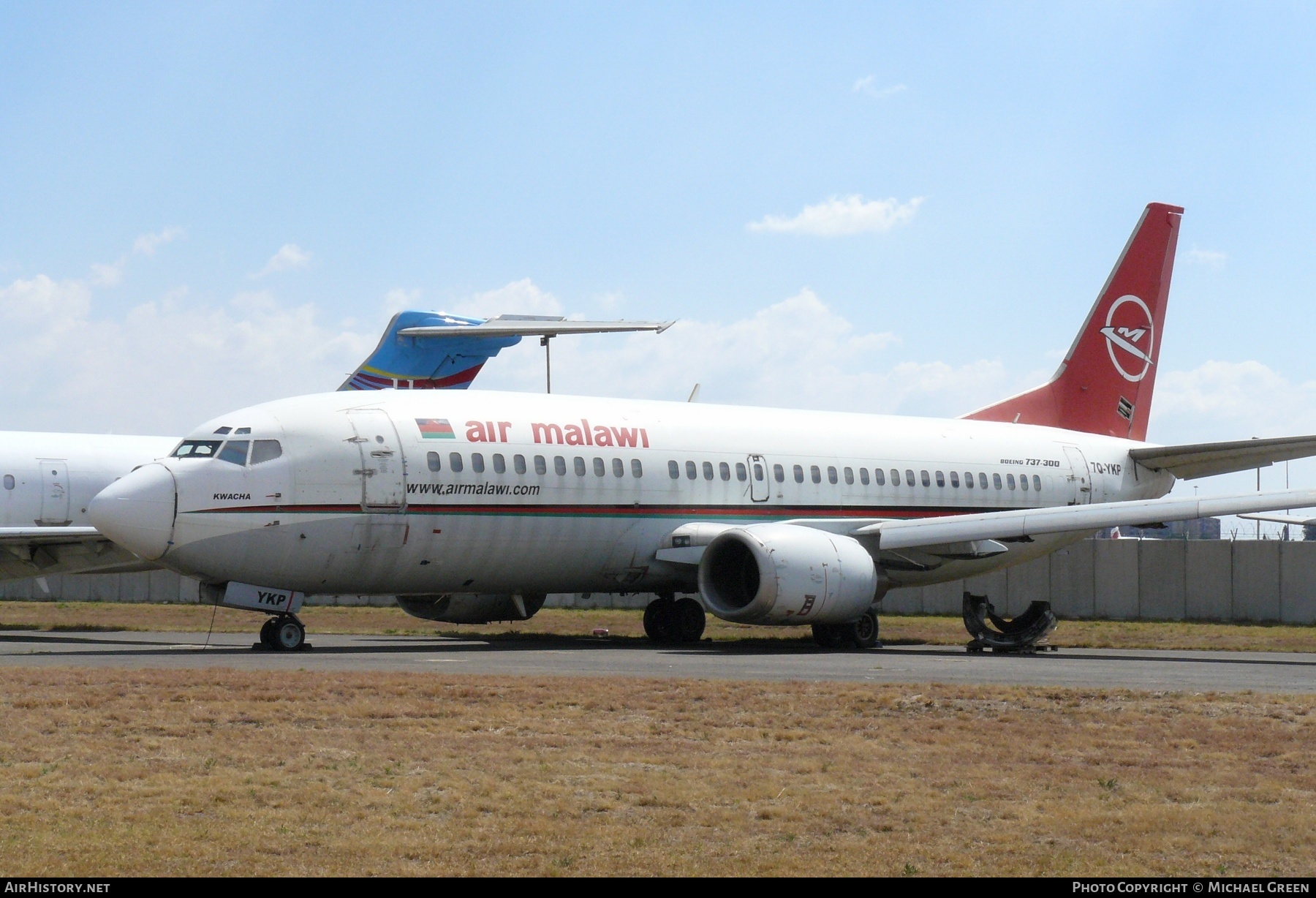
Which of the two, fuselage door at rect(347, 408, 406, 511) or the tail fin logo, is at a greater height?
the tail fin logo

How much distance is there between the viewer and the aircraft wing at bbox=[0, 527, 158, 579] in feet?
85.4

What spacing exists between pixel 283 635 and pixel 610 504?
573cm

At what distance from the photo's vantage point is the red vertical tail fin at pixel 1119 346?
33.5 m

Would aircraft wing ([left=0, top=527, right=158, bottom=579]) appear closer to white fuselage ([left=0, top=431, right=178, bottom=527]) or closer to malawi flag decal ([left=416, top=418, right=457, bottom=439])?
white fuselage ([left=0, top=431, right=178, bottom=527])

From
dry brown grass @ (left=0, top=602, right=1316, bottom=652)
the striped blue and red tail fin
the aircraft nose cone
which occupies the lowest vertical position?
dry brown grass @ (left=0, top=602, right=1316, bottom=652)

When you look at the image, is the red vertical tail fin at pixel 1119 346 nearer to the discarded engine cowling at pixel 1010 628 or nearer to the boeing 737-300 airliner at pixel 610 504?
the boeing 737-300 airliner at pixel 610 504

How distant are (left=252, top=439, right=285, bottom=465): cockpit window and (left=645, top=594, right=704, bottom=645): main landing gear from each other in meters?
8.18

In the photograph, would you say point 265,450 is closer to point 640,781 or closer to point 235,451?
point 235,451

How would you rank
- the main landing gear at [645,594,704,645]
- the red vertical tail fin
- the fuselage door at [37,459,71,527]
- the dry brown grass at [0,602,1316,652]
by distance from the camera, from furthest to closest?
the red vertical tail fin → the fuselage door at [37,459,71,527] → the dry brown grass at [0,602,1316,652] → the main landing gear at [645,594,704,645]

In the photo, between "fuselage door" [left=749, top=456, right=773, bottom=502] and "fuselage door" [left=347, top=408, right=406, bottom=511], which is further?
"fuselage door" [left=749, top=456, right=773, bottom=502]

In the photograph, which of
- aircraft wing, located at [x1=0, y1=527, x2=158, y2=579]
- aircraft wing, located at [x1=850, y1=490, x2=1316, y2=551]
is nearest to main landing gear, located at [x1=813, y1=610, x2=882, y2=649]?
aircraft wing, located at [x1=850, y1=490, x2=1316, y2=551]

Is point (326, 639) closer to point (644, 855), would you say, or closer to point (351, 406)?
point (351, 406)

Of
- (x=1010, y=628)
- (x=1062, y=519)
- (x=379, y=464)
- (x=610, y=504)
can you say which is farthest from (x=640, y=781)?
(x=1062, y=519)

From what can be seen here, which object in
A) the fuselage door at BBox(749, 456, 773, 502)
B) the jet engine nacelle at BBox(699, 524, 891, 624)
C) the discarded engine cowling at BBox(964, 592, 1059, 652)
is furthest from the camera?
the fuselage door at BBox(749, 456, 773, 502)
